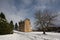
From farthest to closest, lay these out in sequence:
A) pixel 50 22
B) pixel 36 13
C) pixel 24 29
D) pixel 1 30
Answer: pixel 24 29, pixel 36 13, pixel 50 22, pixel 1 30

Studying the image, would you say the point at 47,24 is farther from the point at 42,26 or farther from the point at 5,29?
the point at 5,29

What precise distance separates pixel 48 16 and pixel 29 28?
82.6 ft

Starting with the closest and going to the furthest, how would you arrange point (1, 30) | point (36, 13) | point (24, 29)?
point (1, 30) → point (36, 13) → point (24, 29)

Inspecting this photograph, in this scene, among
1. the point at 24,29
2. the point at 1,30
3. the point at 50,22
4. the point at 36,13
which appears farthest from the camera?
the point at 24,29

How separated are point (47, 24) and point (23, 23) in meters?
26.0

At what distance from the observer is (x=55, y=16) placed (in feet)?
97.2

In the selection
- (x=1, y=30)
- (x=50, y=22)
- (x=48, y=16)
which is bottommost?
(x=1, y=30)

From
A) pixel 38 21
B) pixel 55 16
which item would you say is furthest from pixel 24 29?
pixel 55 16

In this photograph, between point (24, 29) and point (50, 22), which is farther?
point (24, 29)

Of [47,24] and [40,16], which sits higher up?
[40,16]

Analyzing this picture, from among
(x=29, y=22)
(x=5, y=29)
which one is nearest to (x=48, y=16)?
(x=5, y=29)

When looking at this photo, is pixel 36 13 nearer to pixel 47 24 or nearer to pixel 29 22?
pixel 47 24

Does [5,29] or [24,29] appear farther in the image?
[24,29]

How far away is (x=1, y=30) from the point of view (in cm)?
1977
